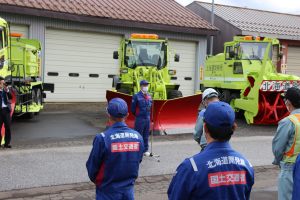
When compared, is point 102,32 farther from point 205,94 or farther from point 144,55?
point 205,94

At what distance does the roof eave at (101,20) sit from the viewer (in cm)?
1755

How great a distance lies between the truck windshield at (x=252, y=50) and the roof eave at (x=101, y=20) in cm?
547

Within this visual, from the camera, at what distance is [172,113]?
12734 millimetres

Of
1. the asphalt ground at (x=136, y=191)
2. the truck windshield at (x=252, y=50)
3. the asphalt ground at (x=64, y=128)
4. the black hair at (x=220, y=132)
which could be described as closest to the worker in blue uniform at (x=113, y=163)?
the black hair at (x=220, y=132)

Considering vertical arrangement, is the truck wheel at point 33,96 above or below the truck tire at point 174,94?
below

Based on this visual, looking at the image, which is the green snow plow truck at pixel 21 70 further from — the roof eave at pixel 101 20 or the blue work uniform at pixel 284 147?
the blue work uniform at pixel 284 147

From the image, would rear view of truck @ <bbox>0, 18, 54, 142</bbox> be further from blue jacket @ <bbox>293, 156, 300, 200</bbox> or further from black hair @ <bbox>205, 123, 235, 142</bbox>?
blue jacket @ <bbox>293, 156, 300, 200</bbox>

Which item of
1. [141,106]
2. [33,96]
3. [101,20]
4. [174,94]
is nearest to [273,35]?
[101,20]

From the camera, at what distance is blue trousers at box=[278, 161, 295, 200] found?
4578 mm

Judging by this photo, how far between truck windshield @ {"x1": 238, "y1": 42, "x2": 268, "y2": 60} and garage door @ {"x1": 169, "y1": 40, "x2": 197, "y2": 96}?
19.4 feet

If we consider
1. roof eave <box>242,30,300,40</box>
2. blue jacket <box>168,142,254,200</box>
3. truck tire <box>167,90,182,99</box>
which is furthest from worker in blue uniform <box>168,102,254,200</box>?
roof eave <box>242,30,300,40</box>

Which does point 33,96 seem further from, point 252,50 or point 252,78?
point 252,50

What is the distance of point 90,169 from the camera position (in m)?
4.16

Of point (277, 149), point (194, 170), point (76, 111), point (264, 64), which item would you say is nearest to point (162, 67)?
point (264, 64)
